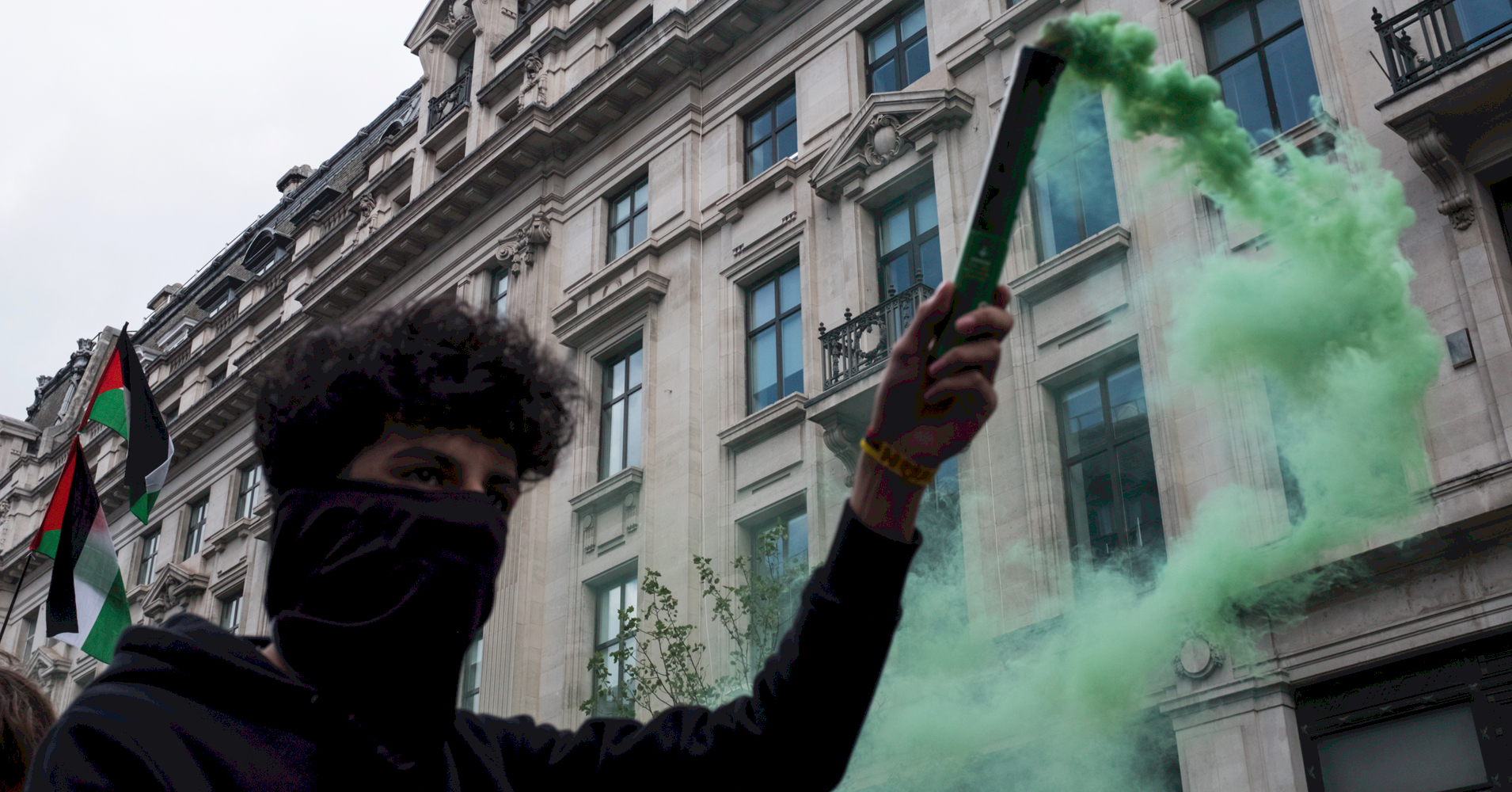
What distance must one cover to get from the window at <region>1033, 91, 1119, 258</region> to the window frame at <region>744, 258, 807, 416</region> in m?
3.94

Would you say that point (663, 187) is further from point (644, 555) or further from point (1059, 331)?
point (1059, 331)

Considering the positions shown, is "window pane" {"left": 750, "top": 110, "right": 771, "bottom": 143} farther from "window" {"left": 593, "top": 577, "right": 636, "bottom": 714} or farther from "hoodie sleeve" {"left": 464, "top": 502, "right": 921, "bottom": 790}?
"hoodie sleeve" {"left": 464, "top": 502, "right": 921, "bottom": 790}

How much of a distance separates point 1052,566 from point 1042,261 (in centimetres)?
348

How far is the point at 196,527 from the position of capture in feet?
104

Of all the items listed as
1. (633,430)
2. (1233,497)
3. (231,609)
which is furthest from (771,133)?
(231,609)

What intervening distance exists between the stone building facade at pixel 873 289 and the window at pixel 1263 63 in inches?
1.5

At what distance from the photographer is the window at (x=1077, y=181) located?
14555mm

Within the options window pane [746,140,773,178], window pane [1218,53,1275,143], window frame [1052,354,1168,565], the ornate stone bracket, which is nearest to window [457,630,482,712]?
window pane [746,140,773,178]

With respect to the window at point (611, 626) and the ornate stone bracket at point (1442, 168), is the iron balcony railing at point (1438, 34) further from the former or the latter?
the window at point (611, 626)

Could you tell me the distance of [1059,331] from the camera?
47.0ft

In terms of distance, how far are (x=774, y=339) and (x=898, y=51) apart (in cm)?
420

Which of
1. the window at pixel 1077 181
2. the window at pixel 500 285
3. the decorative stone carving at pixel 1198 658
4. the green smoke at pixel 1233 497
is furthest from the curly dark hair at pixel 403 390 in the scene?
the window at pixel 500 285

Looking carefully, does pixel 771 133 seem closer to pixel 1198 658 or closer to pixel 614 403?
pixel 614 403

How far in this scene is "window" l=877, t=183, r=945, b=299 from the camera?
1645cm
